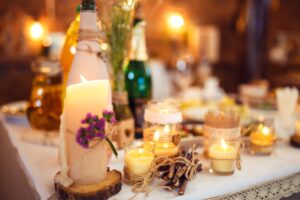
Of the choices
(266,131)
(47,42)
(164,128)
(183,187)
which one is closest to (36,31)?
(47,42)

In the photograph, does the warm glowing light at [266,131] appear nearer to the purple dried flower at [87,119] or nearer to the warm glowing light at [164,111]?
the warm glowing light at [164,111]

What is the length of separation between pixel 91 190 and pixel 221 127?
433mm

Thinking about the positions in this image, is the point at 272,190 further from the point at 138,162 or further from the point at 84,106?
the point at 84,106

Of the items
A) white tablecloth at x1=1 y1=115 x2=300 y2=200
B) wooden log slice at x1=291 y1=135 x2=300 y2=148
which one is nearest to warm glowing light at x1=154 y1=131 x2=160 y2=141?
white tablecloth at x1=1 y1=115 x2=300 y2=200

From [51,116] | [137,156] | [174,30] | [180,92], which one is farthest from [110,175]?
[174,30]

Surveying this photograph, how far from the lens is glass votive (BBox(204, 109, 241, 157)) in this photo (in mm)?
945

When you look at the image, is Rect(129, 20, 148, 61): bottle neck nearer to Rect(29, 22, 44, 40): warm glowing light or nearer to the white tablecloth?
the white tablecloth

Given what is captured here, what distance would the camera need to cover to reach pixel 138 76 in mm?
1270

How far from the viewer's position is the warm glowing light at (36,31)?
266cm

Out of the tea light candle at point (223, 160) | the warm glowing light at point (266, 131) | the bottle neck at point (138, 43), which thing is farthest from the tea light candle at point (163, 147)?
the bottle neck at point (138, 43)

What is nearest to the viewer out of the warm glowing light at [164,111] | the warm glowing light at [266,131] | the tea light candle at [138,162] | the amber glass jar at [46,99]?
the tea light candle at [138,162]

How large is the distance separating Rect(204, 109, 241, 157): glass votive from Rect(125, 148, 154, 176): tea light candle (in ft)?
0.79

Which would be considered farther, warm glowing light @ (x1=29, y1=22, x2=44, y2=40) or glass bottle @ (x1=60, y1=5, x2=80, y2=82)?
warm glowing light @ (x1=29, y1=22, x2=44, y2=40)

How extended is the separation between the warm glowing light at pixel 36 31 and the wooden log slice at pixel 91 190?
218cm
